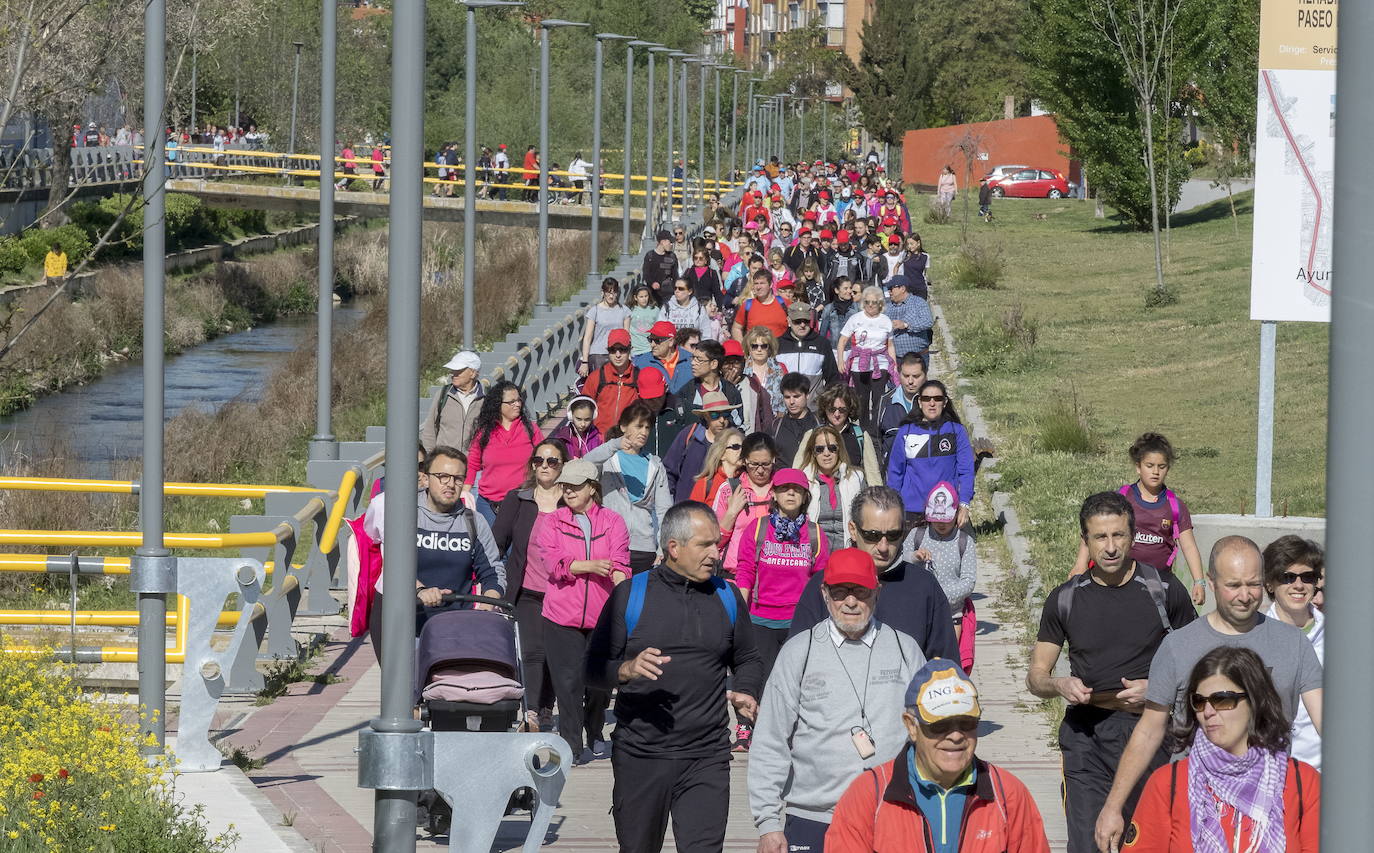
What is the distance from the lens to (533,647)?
10.6 meters

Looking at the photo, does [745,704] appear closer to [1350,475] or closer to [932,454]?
[1350,475]

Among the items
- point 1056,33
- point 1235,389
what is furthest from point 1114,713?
point 1056,33

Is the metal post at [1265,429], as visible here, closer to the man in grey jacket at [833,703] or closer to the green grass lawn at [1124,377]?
the green grass lawn at [1124,377]

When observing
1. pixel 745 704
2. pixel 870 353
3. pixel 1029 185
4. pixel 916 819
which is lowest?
pixel 745 704

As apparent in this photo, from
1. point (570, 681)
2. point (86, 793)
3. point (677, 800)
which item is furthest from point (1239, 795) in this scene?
point (570, 681)

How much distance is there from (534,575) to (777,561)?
3.94 ft

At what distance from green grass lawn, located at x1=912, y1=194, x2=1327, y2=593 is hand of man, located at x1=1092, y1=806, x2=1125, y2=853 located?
26.2 ft

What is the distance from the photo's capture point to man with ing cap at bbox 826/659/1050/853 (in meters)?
5.26

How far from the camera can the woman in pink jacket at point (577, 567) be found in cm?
983

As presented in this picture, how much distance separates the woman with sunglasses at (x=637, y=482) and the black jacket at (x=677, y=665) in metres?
3.92

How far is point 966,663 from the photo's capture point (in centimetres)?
1008

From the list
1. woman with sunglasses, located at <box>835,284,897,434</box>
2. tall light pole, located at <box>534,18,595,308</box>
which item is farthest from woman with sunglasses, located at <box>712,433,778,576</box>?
tall light pole, located at <box>534,18,595,308</box>

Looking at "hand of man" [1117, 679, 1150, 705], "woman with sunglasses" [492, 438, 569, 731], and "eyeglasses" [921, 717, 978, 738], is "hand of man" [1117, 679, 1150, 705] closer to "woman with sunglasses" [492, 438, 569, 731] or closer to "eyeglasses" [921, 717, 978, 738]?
"eyeglasses" [921, 717, 978, 738]

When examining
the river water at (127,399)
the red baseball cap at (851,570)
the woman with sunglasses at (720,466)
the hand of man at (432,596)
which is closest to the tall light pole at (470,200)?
the river water at (127,399)
